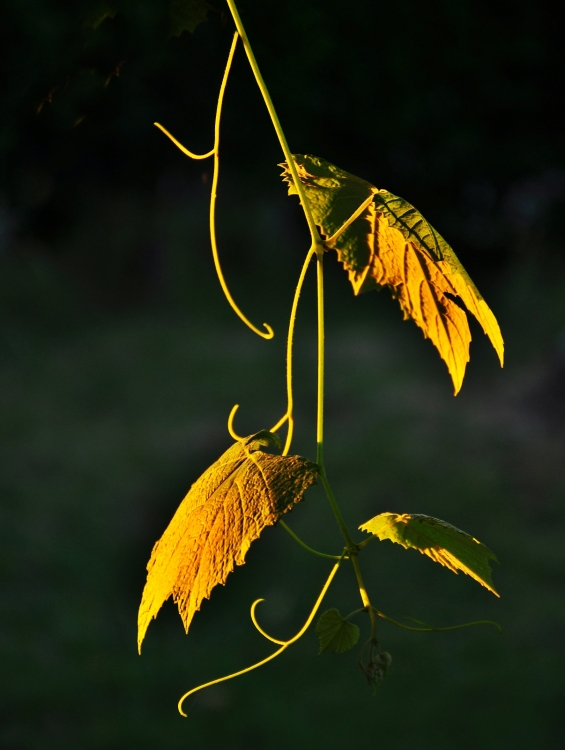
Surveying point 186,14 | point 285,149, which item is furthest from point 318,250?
point 186,14

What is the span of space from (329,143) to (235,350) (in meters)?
0.74

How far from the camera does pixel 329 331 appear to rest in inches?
108

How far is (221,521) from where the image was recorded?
0.23 metres

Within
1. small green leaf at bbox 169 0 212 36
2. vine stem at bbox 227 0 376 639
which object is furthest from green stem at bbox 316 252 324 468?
small green leaf at bbox 169 0 212 36

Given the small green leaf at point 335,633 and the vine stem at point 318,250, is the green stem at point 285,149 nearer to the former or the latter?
the vine stem at point 318,250

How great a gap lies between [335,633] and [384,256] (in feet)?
0.42

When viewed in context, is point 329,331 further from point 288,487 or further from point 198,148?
point 288,487

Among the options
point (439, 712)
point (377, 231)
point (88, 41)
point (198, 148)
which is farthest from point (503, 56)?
point (377, 231)

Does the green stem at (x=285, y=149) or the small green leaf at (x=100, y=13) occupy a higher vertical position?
the small green leaf at (x=100, y=13)

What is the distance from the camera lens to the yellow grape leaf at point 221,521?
22 cm

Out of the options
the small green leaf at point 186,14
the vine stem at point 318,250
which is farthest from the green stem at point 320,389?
the small green leaf at point 186,14

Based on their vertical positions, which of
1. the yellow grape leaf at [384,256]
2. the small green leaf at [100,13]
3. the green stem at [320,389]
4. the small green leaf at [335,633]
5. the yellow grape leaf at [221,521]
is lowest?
the small green leaf at [335,633]

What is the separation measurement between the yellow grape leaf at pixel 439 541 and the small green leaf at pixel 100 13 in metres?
0.24

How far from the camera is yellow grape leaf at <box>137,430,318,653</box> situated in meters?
0.22
